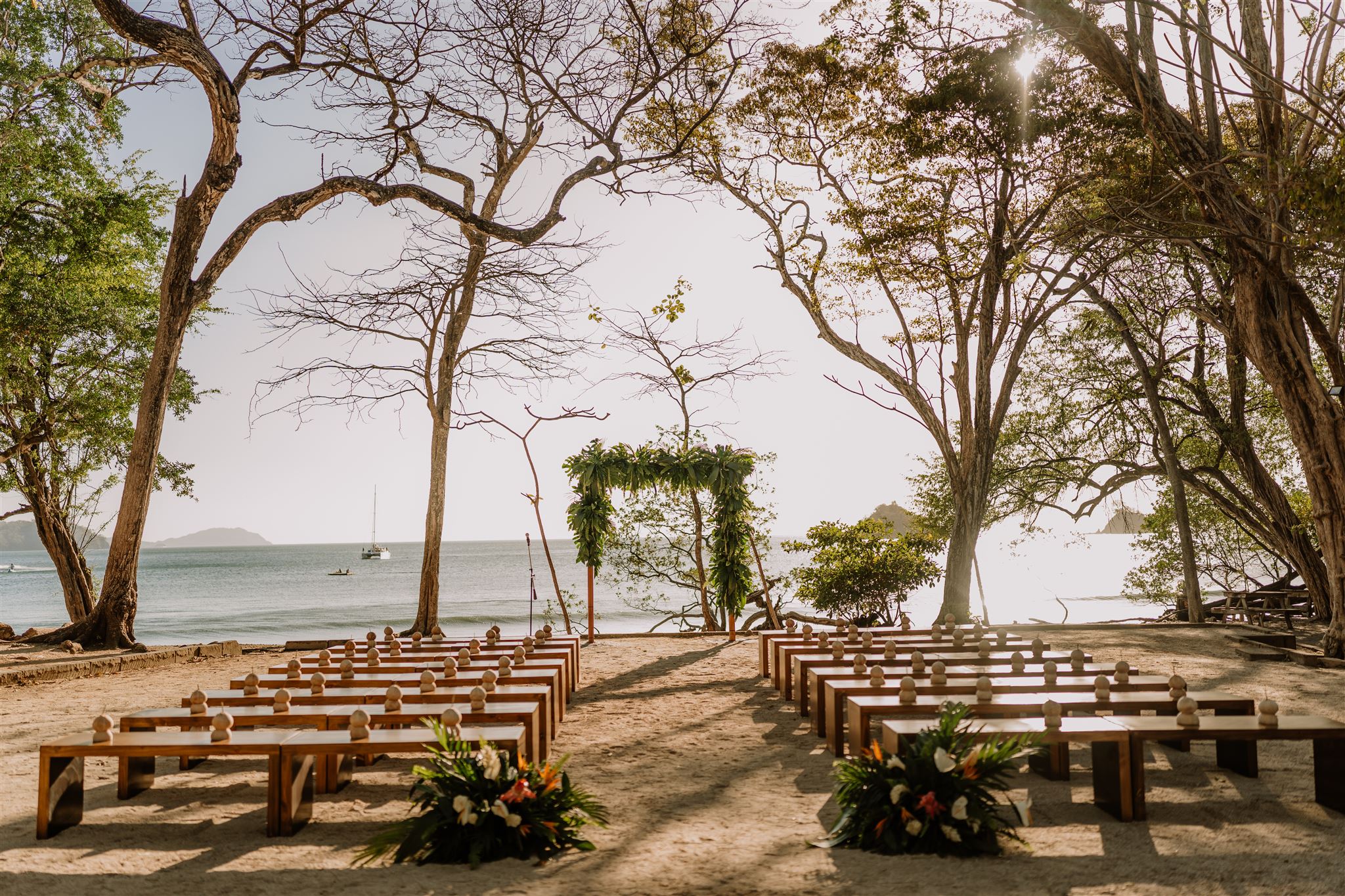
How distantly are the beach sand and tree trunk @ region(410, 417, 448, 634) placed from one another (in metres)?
6.22

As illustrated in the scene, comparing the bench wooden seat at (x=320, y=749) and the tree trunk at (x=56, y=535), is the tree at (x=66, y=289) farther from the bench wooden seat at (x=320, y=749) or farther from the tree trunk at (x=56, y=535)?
the bench wooden seat at (x=320, y=749)

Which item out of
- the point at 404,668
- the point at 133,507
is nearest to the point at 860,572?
the point at 404,668

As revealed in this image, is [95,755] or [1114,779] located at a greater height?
[95,755]

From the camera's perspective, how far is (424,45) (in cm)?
1263

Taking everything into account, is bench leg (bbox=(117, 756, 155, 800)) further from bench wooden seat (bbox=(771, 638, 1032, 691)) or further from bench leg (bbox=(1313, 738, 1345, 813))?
bench leg (bbox=(1313, 738, 1345, 813))

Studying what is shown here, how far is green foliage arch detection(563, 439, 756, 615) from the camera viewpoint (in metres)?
10.9

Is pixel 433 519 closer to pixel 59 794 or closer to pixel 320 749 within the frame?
pixel 59 794

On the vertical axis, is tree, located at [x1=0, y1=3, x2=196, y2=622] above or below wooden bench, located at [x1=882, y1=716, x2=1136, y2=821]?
above

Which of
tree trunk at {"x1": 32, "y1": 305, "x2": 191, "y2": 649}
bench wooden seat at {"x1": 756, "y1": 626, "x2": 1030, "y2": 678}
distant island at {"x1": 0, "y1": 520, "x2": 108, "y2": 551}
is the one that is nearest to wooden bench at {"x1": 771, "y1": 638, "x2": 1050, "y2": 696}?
bench wooden seat at {"x1": 756, "y1": 626, "x2": 1030, "y2": 678}

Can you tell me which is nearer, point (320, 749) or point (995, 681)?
point (320, 749)

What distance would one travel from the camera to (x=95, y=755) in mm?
3971

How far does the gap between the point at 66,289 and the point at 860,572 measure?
1264 cm

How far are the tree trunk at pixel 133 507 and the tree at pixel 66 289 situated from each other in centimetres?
296

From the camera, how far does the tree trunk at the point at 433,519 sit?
13.0m
